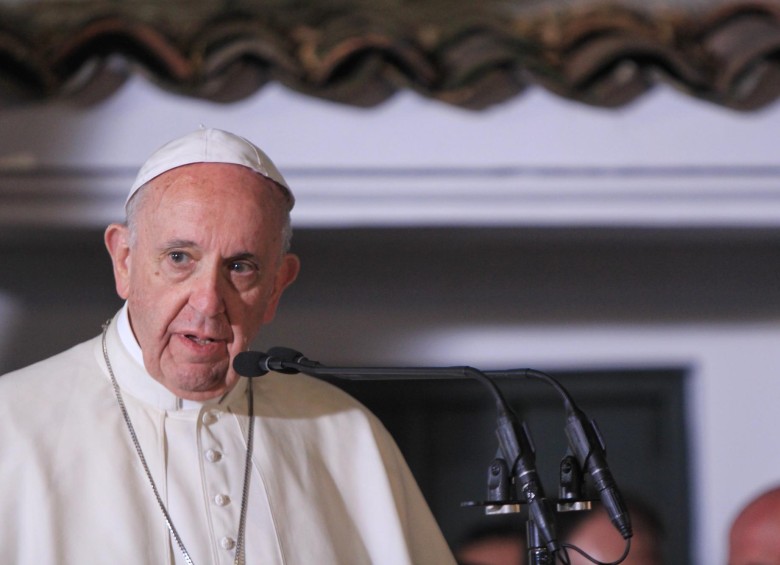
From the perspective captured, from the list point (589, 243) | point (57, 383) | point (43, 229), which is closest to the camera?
point (57, 383)

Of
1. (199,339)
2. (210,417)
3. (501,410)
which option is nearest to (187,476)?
(210,417)

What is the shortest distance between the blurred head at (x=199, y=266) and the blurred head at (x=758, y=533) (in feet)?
6.56

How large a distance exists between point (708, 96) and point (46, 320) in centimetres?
259

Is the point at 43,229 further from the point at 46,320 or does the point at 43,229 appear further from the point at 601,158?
the point at 601,158

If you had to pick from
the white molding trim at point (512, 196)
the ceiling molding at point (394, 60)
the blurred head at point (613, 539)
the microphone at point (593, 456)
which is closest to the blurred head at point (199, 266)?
the microphone at point (593, 456)

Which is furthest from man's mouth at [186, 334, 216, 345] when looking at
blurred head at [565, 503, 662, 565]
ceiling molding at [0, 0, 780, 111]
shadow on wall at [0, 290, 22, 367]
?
blurred head at [565, 503, 662, 565]

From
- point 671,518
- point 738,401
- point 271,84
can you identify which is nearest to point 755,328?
point 738,401

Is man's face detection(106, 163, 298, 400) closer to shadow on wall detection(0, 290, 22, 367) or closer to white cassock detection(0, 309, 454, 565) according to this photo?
white cassock detection(0, 309, 454, 565)

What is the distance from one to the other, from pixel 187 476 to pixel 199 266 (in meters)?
0.55

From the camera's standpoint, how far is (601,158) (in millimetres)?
3822

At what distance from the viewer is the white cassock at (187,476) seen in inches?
106

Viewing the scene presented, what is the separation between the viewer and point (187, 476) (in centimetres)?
287

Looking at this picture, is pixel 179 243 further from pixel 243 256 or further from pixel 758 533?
pixel 758 533

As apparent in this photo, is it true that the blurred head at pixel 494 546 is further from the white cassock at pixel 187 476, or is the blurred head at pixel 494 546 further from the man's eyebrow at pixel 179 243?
the man's eyebrow at pixel 179 243
